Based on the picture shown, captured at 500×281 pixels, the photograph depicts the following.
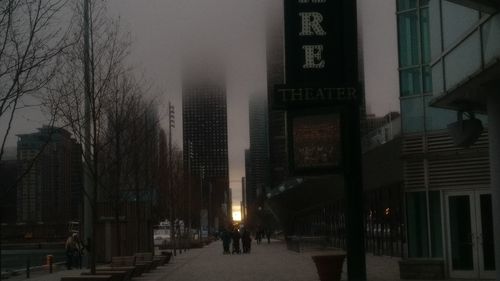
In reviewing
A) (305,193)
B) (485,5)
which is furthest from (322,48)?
(305,193)

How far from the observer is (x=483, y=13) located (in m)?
13.6

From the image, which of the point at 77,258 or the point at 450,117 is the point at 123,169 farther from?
the point at 450,117

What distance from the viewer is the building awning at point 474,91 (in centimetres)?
1364

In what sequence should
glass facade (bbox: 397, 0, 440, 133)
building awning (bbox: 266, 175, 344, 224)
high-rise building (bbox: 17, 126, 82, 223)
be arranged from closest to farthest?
high-rise building (bbox: 17, 126, 82, 223) < glass facade (bbox: 397, 0, 440, 133) < building awning (bbox: 266, 175, 344, 224)

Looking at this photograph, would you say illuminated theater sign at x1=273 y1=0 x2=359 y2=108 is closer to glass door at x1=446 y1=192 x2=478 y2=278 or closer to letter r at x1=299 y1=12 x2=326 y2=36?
letter r at x1=299 y1=12 x2=326 y2=36

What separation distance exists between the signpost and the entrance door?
318 centimetres

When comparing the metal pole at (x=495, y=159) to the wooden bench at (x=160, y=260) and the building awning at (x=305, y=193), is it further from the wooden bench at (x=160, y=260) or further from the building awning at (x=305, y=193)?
the building awning at (x=305, y=193)

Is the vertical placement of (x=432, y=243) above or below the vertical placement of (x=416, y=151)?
below

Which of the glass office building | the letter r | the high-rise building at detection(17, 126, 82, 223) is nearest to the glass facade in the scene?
the glass office building

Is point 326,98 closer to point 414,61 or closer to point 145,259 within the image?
point 414,61

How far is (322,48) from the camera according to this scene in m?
23.7

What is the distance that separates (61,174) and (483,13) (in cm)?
2872

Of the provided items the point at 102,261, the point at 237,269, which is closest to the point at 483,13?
the point at 237,269

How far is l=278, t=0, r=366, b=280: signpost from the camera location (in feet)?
75.4
